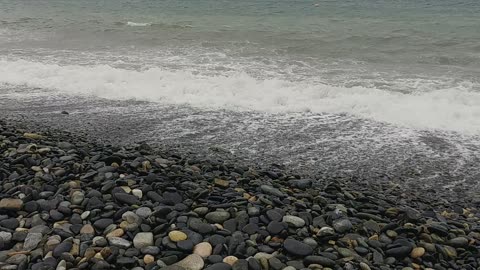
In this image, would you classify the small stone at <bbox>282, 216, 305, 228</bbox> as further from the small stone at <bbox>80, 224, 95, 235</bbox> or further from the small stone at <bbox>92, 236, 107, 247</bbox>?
the small stone at <bbox>80, 224, 95, 235</bbox>

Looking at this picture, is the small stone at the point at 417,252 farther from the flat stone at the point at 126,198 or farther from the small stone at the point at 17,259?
the small stone at the point at 17,259

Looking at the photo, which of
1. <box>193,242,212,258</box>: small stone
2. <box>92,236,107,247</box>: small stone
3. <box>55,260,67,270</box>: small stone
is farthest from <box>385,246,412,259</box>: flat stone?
<box>55,260,67,270</box>: small stone

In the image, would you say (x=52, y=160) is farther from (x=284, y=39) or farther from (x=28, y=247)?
(x=284, y=39)

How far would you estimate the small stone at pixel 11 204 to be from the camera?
14.1ft

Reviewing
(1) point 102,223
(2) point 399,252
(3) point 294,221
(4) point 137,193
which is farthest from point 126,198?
(2) point 399,252

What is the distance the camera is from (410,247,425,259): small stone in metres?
4.08

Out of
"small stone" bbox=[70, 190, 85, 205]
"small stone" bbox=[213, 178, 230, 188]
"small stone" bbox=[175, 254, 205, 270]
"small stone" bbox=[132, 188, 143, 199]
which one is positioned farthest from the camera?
"small stone" bbox=[213, 178, 230, 188]

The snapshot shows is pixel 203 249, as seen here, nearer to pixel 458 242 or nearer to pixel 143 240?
pixel 143 240

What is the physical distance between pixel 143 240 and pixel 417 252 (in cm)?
251

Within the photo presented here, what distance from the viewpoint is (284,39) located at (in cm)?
1747

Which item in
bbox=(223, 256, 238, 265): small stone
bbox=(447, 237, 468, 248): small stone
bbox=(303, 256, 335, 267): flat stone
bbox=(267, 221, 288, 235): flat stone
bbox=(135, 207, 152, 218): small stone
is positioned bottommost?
bbox=(447, 237, 468, 248): small stone

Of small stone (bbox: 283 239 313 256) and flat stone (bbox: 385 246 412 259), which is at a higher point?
small stone (bbox: 283 239 313 256)

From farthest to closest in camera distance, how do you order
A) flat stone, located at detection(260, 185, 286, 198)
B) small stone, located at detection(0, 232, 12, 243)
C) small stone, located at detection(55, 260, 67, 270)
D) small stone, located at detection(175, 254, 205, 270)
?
1. flat stone, located at detection(260, 185, 286, 198)
2. small stone, located at detection(0, 232, 12, 243)
3. small stone, located at detection(175, 254, 205, 270)
4. small stone, located at detection(55, 260, 67, 270)

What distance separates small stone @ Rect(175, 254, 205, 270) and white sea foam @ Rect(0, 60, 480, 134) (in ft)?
17.6
